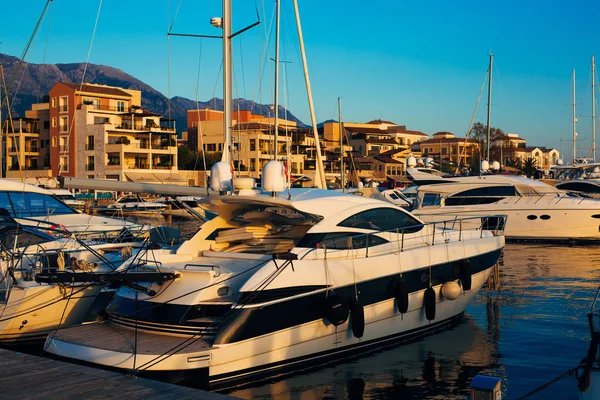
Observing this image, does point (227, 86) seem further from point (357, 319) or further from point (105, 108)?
point (105, 108)

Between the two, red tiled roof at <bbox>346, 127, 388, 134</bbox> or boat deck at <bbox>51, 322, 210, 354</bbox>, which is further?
red tiled roof at <bbox>346, 127, 388, 134</bbox>

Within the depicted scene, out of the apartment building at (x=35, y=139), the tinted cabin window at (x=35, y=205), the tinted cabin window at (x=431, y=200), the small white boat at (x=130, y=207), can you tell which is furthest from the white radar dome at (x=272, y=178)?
the apartment building at (x=35, y=139)

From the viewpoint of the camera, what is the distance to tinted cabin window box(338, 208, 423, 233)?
1237 cm

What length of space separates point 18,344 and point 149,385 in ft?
15.2

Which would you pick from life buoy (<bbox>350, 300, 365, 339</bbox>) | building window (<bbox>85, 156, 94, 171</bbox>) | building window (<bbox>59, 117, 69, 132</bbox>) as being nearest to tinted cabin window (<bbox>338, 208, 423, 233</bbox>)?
life buoy (<bbox>350, 300, 365, 339</bbox>)

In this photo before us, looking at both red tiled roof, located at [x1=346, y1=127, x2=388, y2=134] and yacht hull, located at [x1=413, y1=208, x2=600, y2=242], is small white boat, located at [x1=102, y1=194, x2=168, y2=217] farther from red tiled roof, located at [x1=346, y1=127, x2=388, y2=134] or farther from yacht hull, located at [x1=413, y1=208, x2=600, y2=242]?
red tiled roof, located at [x1=346, y1=127, x2=388, y2=134]

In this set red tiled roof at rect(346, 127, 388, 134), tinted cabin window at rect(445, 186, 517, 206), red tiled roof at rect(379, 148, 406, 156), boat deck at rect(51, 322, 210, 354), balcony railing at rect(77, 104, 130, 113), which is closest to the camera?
boat deck at rect(51, 322, 210, 354)

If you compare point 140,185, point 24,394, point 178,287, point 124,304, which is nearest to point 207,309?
point 178,287

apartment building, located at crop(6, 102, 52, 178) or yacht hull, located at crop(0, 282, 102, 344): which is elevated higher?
apartment building, located at crop(6, 102, 52, 178)

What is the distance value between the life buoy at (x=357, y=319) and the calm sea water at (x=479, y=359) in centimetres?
51

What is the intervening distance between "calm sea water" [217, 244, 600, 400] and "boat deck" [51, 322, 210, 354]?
2.87 ft

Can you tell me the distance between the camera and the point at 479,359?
1198 cm

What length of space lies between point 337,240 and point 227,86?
217 inches

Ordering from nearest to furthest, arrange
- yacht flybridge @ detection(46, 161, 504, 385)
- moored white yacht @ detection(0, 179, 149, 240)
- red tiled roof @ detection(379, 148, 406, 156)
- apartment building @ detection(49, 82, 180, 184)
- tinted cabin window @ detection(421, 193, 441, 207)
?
yacht flybridge @ detection(46, 161, 504, 385), moored white yacht @ detection(0, 179, 149, 240), tinted cabin window @ detection(421, 193, 441, 207), apartment building @ detection(49, 82, 180, 184), red tiled roof @ detection(379, 148, 406, 156)
